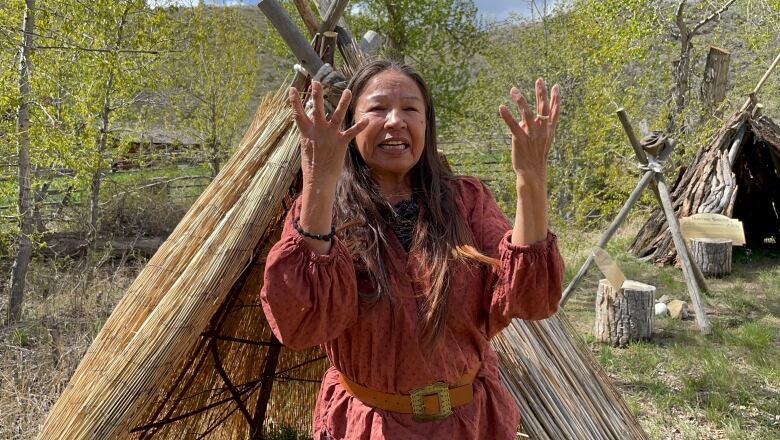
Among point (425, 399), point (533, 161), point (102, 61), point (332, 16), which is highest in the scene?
point (332, 16)

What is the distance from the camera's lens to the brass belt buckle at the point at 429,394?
1.39 m

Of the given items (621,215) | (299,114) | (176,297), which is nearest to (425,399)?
(299,114)

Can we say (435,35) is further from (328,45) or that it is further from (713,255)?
(328,45)

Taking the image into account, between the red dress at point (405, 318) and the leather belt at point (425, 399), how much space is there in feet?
0.05

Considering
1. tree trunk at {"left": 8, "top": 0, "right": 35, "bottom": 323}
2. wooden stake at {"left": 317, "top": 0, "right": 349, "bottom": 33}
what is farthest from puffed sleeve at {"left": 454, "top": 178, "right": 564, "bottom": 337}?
tree trunk at {"left": 8, "top": 0, "right": 35, "bottom": 323}

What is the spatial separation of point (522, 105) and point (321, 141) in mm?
384

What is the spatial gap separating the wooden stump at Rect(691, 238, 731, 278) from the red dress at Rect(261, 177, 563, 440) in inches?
244

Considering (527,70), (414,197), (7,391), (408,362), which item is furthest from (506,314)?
(527,70)

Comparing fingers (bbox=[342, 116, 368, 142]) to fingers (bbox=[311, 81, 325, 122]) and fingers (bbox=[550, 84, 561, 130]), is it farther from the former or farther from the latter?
fingers (bbox=[550, 84, 561, 130])

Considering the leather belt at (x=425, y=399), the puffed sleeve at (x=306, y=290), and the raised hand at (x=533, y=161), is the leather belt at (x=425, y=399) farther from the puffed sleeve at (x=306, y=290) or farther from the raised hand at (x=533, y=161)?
the raised hand at (x=533, y=161)

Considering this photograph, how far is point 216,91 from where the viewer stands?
31.4 ft

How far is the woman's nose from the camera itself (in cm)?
146

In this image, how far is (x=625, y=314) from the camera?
16.4ft

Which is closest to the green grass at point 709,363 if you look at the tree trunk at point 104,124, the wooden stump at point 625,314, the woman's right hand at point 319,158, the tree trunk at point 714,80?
the wooden stump at point 625,314
